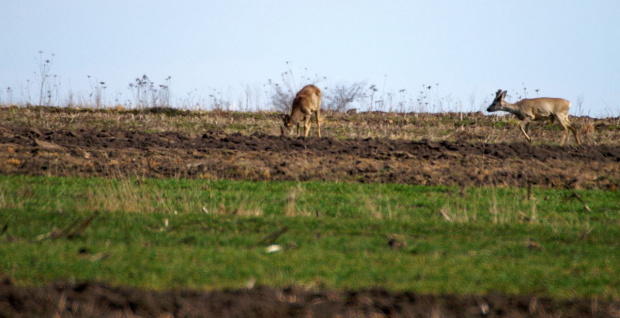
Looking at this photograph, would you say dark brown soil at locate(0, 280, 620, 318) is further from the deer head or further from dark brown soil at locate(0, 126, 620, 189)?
the deer head

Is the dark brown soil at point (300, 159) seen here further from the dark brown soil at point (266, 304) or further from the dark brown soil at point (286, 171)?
the dark brown soil at point (266, 304)

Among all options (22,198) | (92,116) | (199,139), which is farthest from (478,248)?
(92,116)

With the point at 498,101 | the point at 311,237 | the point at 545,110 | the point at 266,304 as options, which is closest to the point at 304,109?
the point at 498,101

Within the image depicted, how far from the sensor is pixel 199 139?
22.0 metres

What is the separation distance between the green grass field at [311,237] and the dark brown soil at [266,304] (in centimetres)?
45

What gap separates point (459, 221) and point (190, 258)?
4.81m

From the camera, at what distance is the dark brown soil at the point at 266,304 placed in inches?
217

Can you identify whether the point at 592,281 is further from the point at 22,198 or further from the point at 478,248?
the point at 22,198

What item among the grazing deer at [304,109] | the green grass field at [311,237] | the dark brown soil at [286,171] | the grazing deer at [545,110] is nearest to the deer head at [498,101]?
the grazing deer at [545,110]

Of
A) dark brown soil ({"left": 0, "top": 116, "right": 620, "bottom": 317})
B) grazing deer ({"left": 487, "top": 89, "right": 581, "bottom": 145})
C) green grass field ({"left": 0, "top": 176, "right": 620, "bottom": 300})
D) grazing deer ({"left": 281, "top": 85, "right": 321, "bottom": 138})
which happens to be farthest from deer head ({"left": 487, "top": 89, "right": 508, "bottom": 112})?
green grass field ({"left": 0, "top": 176, "right": 620, "bottom": 300})

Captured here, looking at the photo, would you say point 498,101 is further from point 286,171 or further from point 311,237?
point 311,237

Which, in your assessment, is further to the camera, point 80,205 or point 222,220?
point 80,205

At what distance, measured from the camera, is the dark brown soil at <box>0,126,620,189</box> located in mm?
16609

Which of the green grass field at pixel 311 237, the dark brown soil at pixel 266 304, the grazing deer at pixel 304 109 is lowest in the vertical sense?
the green grass field at pixel 311 237
